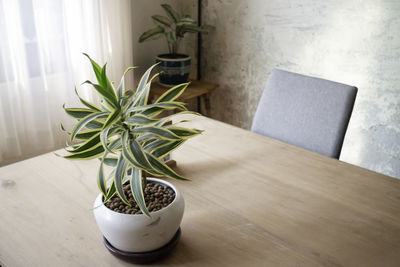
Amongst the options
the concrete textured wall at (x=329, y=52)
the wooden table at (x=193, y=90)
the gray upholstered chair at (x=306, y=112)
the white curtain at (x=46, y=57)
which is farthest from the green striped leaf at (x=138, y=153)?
the concrete textured wall at (x=329, y=52)

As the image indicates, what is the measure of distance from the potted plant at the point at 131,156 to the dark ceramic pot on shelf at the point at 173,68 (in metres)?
1.70

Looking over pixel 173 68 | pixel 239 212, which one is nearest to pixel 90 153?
pixel 239 212

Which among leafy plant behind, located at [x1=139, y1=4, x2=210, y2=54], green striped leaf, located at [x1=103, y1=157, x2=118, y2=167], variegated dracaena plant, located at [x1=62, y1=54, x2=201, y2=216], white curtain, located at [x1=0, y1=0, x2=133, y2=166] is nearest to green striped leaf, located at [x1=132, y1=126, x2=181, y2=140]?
variegated dracaena plant, located at [x1=62, y1=54, x2=201, y2=216]

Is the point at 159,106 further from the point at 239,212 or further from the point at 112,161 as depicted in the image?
the point at 239,212

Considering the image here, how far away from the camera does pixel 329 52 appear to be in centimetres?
241

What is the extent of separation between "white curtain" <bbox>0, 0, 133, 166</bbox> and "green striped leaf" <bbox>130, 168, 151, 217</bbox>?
1616 millimetres

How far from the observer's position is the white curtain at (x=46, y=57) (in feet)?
6.95

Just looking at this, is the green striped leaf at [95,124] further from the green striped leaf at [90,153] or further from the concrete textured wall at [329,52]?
the concrete textured wall at [329,52]

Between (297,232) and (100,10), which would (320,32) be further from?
(297,232)

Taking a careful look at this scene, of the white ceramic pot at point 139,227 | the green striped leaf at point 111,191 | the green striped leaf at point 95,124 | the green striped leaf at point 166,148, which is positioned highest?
the green striped leaf at point 95,124

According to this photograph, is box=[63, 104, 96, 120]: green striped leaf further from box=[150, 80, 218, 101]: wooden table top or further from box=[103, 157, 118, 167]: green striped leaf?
box=[150, 80, 218, 101]: wooden table top

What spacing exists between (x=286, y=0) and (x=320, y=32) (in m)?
0.30

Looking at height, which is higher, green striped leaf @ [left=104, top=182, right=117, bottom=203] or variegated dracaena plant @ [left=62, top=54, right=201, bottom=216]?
variegated dracaena plant @ [left=62, top=54, right=201, bottom=216]

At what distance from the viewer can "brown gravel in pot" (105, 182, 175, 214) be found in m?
0.88
